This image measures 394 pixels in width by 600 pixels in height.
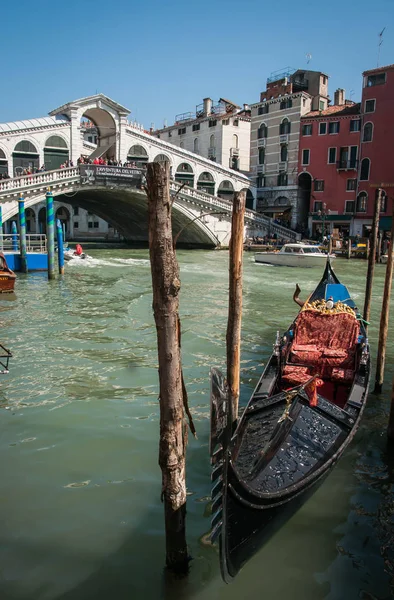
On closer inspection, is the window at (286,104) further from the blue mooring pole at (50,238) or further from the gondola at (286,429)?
the gondola at (286,429)

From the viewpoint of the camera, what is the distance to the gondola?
100 inches

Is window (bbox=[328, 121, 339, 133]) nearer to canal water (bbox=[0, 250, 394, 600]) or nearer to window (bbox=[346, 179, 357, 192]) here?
window (bbox=[346, 179, 357, 192])

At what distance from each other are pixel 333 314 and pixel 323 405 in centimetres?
192

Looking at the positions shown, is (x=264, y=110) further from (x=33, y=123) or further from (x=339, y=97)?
(x=33, y=123)

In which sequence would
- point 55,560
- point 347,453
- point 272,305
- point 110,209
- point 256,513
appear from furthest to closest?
point 110,209
point 272,305
point 347,453
point 55,560
point 256,513

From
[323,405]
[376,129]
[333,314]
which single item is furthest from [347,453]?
[376,129]


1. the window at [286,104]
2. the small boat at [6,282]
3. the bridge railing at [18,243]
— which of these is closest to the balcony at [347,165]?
the window at [286,104]

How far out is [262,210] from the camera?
29.0 meters

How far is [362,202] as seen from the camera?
2456cm

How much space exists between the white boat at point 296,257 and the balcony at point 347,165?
702 centimetres

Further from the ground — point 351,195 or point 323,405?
point 351,195

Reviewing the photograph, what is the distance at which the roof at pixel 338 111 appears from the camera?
24.6 m

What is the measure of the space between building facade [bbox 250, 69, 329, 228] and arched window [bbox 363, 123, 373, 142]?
153 inches

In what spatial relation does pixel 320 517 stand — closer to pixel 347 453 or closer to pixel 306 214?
pixel 347 453
